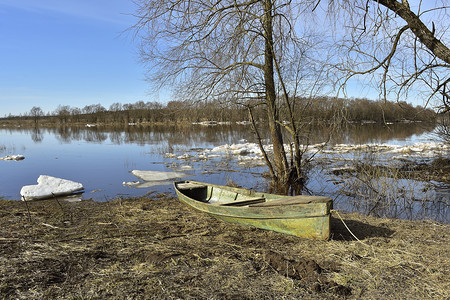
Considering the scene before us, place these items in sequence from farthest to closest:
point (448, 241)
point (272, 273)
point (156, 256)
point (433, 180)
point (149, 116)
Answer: point (149, 116) < point (433, 180) < point (448, 241) < point (156, 256) < point (272, 273)

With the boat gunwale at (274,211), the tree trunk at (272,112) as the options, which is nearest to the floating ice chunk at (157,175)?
the tree trunk at (272,112)

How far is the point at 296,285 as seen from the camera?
3.58 meters

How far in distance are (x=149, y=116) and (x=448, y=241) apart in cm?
7396

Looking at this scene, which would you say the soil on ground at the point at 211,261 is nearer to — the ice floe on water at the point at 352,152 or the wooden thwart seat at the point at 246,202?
the wooden thwart seat at the point at 246,202

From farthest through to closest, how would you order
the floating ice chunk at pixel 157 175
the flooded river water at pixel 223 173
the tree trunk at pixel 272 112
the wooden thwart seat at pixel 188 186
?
the floating ice chunk at pixel 157 175 < the tree trunk at pixel 272 112 < the flooded river water at pixel 223 173 < the wooden thwart seat at pixel 188 186

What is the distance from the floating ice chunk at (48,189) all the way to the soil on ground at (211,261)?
336 centimetres

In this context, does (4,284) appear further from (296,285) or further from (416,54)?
(416,54)

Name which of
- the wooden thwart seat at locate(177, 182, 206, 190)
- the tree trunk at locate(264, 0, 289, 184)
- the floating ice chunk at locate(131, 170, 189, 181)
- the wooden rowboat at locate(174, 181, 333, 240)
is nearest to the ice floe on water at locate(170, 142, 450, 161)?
the floating ice chunk at locate(131, 170, 189, 181)

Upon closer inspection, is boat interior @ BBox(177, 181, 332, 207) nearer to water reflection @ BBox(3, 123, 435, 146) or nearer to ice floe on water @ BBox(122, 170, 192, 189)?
ice floe on water @ BBox(122, 170, 192, 189)

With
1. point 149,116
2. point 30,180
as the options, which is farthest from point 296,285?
point 149,116

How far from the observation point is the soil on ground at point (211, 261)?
3.45 metres

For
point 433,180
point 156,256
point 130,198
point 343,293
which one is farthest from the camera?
point 433,180

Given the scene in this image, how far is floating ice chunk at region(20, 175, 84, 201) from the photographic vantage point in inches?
373

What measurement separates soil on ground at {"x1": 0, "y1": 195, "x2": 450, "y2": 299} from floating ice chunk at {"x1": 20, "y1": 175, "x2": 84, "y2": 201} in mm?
3364
